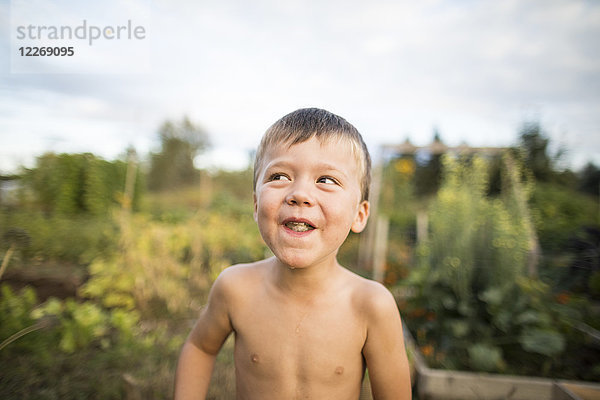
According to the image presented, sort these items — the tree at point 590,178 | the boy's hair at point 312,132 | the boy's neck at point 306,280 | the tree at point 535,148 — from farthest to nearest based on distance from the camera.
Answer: the tree at point 590,178, the tree at point 535,148, the boy's neck at point 306,280, the boy's hair at point 312,132

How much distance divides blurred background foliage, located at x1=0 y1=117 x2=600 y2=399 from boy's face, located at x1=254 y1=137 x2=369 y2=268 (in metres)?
1.38

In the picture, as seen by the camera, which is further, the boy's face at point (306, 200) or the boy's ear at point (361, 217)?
the boy's ear at point (361, 217)

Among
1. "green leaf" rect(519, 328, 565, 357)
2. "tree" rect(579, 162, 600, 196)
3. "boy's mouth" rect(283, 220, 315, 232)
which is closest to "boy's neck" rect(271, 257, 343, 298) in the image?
"boy's mouth" rect(283, 220, 315, 232)

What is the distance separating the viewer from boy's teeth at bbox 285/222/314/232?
3.24 feet

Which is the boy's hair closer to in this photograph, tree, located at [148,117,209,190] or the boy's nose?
the boy's nose

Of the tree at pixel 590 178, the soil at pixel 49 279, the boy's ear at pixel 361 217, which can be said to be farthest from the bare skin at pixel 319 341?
the tree at pixel 590 178

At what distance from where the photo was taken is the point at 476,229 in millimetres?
3523

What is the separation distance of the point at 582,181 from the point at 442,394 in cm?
1425

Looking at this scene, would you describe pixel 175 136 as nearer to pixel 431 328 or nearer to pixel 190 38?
pixel 190 38

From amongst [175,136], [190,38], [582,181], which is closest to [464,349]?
[190,38]

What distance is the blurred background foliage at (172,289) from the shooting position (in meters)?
2.14

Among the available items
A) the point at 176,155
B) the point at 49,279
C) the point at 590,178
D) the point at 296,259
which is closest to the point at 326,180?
the point at 296,259

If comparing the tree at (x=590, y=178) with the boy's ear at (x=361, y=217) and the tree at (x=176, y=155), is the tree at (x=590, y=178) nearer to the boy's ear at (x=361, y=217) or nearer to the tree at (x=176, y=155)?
the tree at (x=176, y=155)

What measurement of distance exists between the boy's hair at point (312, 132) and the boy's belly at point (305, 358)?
506mm
